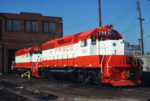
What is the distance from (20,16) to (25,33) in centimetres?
321

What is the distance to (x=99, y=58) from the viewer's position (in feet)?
53.5

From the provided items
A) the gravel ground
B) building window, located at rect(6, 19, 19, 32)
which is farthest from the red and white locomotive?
building window, located at rect(6, 19, 19, 32)

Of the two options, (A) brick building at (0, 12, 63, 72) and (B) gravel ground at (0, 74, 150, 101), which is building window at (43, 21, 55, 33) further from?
(B) gravel ground at (0, 74, 150, 101)

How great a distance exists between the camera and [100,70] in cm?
1631

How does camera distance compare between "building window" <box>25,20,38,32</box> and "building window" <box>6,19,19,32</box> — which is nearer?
"building window" <box>6,19,19,32</box>

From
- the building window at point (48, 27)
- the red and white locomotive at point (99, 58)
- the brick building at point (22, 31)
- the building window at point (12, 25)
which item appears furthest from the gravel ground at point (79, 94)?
the building window at point (48, 27)

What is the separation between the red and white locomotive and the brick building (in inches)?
879

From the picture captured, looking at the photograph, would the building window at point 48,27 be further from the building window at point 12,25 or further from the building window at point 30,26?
the building window at point 12,25

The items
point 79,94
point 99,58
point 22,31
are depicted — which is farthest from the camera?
point 22,31

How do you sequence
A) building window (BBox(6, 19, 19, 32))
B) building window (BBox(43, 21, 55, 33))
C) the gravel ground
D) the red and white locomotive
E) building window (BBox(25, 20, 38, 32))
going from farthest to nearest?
1. building window (BBox(43, 21, 55, 33))
2. building window (BBox(25, 20, 38, 32))
3. building window (BBox(6, 19, 19, 32))
4. the red and white locomotive
5. the gravel ground

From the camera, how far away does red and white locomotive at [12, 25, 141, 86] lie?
51.0 ft

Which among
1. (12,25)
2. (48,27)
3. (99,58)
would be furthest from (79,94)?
(48,27)

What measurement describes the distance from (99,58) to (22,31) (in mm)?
29686

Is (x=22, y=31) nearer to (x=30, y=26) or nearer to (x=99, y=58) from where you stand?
(x=30, y=26)
